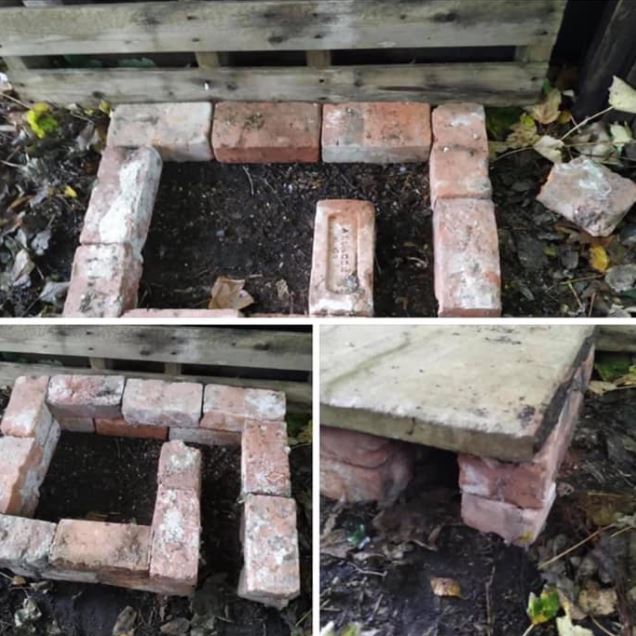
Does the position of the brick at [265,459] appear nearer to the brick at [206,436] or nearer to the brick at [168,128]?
the brick at [206,436]

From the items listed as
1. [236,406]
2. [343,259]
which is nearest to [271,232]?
[343,259]

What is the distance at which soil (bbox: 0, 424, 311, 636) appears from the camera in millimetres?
2598

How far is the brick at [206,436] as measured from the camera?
298 cm

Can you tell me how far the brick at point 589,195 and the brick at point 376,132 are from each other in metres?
0.46

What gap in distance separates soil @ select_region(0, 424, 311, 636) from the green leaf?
0.80 m

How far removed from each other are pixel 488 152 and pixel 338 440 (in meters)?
1.37

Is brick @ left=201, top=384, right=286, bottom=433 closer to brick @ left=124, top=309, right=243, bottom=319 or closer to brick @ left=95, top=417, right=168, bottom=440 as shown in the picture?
brick @ left=95, top=417, right=168, bottom=440

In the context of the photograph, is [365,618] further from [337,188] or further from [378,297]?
[337,188]

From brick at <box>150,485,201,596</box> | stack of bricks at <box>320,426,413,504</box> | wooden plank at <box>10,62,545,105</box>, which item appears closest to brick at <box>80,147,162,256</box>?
wooden plank at <box>10,62,545,105</box>

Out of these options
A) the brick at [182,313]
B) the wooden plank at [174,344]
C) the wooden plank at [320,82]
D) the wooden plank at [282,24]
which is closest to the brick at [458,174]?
the wooden plank at [320,82]

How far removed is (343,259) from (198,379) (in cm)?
75

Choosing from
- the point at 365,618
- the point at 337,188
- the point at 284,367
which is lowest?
the point at 284,367

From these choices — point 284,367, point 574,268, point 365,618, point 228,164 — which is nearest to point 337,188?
point 228,164

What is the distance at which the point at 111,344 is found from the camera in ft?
9.56
